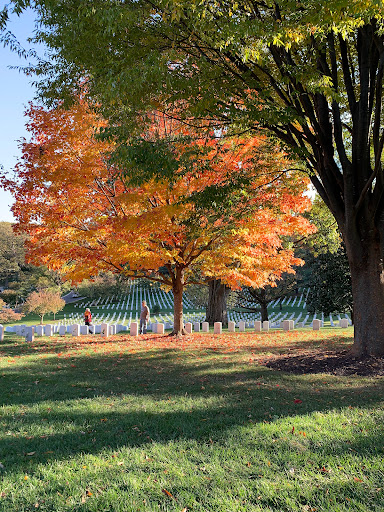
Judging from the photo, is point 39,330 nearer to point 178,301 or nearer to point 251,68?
point 178,301

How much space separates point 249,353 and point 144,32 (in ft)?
27.1

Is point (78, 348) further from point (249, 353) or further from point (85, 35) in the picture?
point (85, 35)

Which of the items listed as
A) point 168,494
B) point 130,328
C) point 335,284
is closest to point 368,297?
point 168,494

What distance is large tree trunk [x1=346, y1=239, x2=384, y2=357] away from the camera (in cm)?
847

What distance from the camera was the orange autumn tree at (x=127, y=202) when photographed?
1116 cm

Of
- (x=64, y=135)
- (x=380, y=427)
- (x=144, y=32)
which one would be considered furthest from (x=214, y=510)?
(x=64, y=135)

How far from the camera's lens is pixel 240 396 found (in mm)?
6102

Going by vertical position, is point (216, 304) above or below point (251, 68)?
below

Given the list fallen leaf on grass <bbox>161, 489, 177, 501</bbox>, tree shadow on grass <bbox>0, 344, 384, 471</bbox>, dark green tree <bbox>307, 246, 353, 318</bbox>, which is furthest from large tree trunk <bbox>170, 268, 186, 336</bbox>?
fallen leaf on grass <bbox>161, 489, 177, 501</bbox>

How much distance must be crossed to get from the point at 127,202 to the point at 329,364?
7.15 metres

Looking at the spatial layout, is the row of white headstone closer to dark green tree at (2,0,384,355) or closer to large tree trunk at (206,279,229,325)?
large tree trunk at (206,279,229,325)

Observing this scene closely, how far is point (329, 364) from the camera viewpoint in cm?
847

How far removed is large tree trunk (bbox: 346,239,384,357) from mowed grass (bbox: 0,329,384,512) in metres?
1.50

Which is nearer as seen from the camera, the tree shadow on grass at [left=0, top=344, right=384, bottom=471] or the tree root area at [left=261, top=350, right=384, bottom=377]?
the tree shadow on grass at [left=0, top=344, right=384, bottom=471]
